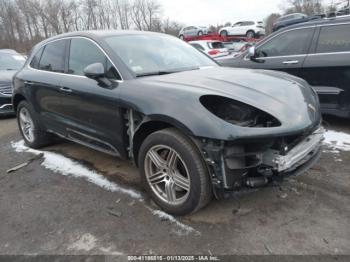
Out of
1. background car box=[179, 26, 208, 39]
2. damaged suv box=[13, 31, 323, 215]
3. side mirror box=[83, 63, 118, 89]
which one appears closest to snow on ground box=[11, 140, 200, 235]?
damaged suv box=[13, 31, 323, 215]

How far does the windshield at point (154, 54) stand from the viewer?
3.43 meters

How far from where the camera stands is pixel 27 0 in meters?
53.3

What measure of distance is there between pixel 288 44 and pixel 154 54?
2958mm

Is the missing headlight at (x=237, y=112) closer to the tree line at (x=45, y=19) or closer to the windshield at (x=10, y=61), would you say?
the windshield at (x=10, y=61)

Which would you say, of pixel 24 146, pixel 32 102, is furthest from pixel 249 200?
pixel 24 146

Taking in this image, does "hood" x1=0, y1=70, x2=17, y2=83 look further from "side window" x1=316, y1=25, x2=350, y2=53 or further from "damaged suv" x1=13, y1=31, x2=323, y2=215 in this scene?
"side window" x1=316, y1=25, x2=350, y2=53

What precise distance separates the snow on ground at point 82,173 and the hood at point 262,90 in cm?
119

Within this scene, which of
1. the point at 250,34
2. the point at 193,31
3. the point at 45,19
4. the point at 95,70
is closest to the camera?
the point at 95,70

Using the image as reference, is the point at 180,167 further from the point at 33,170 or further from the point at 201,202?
the point at 33,170

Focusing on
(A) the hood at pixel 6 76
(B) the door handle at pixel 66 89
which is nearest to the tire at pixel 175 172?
(B) the door handle at pixel 66 89

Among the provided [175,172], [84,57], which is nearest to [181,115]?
[175,172]

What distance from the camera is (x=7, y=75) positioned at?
8.12 meters

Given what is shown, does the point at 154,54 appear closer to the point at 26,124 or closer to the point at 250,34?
the point at 26,124

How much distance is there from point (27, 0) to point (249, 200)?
199ft
